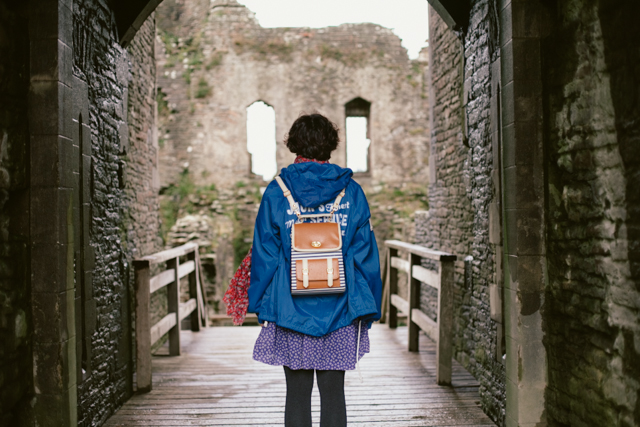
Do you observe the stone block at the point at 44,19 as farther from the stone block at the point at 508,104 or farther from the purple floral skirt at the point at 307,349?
the stone block at the point at 508,104

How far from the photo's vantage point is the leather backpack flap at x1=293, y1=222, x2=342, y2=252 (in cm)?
241

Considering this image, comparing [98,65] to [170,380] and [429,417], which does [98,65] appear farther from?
[429,417]

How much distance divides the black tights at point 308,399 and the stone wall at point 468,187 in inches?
68.3

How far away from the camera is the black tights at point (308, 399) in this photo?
2.40 m

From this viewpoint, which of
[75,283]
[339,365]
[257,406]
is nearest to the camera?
[339,365]

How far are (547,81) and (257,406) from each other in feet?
10.0

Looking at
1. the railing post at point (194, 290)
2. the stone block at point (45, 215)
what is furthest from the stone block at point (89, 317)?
the railing post at point (194, 290)

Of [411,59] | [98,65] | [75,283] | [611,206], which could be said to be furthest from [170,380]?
[411,59]

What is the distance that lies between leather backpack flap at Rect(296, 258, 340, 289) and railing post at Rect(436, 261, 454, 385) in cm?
243

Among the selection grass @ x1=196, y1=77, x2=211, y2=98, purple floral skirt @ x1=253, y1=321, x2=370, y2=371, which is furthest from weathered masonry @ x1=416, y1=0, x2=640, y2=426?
grass @ x1=196, y1=77, x2=211, y2=98

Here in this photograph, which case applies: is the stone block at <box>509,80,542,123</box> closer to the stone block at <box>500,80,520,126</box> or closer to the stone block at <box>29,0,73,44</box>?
the stone block at <box>500,80,520,126</box>

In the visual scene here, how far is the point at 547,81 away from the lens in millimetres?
3119

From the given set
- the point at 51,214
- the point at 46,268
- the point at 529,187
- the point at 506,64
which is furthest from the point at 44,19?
the point at 529,187

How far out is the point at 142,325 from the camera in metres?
4.57
